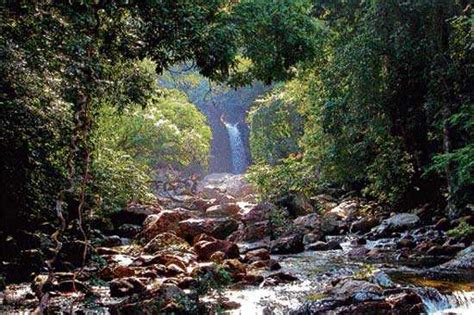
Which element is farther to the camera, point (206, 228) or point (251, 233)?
point (251, 233)

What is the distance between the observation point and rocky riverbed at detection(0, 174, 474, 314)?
7.51 m

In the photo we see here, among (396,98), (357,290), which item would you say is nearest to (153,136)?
(396,98)

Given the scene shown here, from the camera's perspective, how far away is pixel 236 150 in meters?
56.0

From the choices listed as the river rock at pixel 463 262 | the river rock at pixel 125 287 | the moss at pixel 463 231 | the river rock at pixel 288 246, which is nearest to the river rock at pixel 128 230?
the river rock at pixel 288 246

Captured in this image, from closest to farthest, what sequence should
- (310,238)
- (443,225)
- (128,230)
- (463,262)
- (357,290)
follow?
(357,290) < (463,262) < (443,225) < (310,238) < (128,230)

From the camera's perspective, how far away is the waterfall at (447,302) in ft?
24.3

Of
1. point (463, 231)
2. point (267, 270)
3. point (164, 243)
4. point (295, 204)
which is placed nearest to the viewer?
point (267, 270)

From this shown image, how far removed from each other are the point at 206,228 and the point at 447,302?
9593mm

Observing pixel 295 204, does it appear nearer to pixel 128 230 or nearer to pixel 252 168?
pixel 252 168

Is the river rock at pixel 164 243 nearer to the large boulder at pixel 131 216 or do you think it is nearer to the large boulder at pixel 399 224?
the large boulder at pixel 131 216

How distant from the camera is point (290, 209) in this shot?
67.9 ft

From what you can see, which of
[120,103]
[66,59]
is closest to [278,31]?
[120,103]

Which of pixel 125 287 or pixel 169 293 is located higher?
pixel 125 287

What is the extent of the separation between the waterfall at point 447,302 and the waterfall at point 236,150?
47066 millimetres
